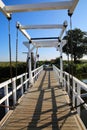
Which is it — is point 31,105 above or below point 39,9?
below

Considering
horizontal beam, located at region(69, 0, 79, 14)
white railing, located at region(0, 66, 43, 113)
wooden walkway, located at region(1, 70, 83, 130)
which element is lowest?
wooden walkway, located at region(1, 70, 83, 130)

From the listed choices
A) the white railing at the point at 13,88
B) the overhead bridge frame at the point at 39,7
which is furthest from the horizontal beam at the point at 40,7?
the white railing at the point at 13,88

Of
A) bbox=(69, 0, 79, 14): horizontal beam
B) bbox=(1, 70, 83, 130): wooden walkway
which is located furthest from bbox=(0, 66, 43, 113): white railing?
bbox=(69, 0, 79, 14): horizontal beam

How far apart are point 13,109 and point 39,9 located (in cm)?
316

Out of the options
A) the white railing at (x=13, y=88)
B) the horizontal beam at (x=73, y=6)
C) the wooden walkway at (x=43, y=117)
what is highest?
the horizontal beam at (x=73, y=6)

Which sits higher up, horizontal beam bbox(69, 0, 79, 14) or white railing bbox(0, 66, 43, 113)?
horizontal beam bbox(69, 0, 79, 14)

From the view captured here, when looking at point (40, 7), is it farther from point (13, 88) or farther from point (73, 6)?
point (13, 88)

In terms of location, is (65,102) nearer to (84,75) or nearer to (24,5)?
(24,5)

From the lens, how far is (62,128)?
5094 mm

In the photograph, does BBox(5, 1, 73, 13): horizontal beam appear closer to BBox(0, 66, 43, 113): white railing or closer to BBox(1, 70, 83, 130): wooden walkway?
BBox(0, 66, 43, 113): white railing

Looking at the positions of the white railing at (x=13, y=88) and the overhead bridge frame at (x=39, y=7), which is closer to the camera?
the overhead bridge frame at (x=39, y=7)

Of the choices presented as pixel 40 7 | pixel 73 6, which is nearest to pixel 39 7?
pixel 40 7

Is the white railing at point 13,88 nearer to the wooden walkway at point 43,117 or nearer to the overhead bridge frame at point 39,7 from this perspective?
the wooden walkway at point 43,117

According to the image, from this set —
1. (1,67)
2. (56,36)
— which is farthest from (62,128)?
(1,67)
